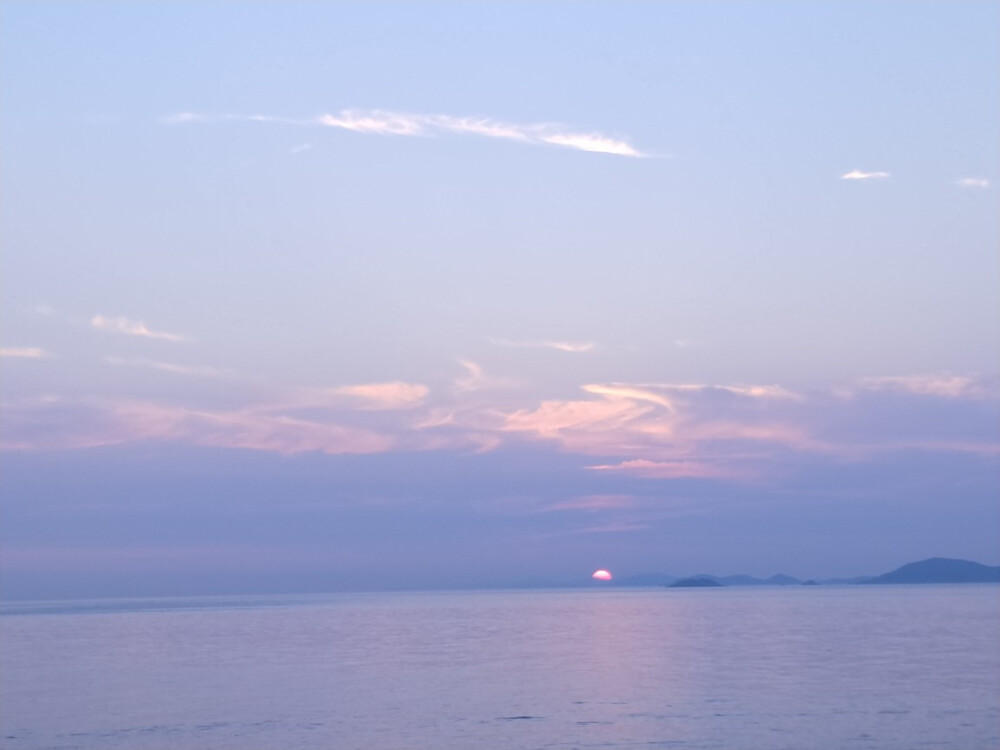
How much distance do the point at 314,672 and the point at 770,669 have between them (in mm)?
19813

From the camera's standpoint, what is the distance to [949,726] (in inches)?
1236

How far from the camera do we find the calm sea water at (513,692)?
30.6 meters

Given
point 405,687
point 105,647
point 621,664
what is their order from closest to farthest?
point 405,687 → point 621,664 → point 105,647

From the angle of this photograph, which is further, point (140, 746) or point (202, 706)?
point (202, 706)

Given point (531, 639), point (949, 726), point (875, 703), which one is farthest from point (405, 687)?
point (531, 639)

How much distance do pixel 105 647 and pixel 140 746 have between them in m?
42.7

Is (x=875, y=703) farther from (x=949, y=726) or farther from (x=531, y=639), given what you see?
(x=531, y=639)

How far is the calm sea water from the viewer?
30.6 metres

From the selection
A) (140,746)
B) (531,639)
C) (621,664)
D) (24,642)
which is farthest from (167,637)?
(140,746)

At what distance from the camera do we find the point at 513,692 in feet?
132

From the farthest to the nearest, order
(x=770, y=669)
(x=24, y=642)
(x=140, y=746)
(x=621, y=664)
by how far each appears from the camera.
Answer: (x=24, y=642) → (x=621, y=664) → (x=770, y=669) → (x=140, y=746)

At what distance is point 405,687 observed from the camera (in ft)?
137

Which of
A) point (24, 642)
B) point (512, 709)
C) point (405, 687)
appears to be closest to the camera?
point (512, 709)

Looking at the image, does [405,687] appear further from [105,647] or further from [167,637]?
[167,637]
